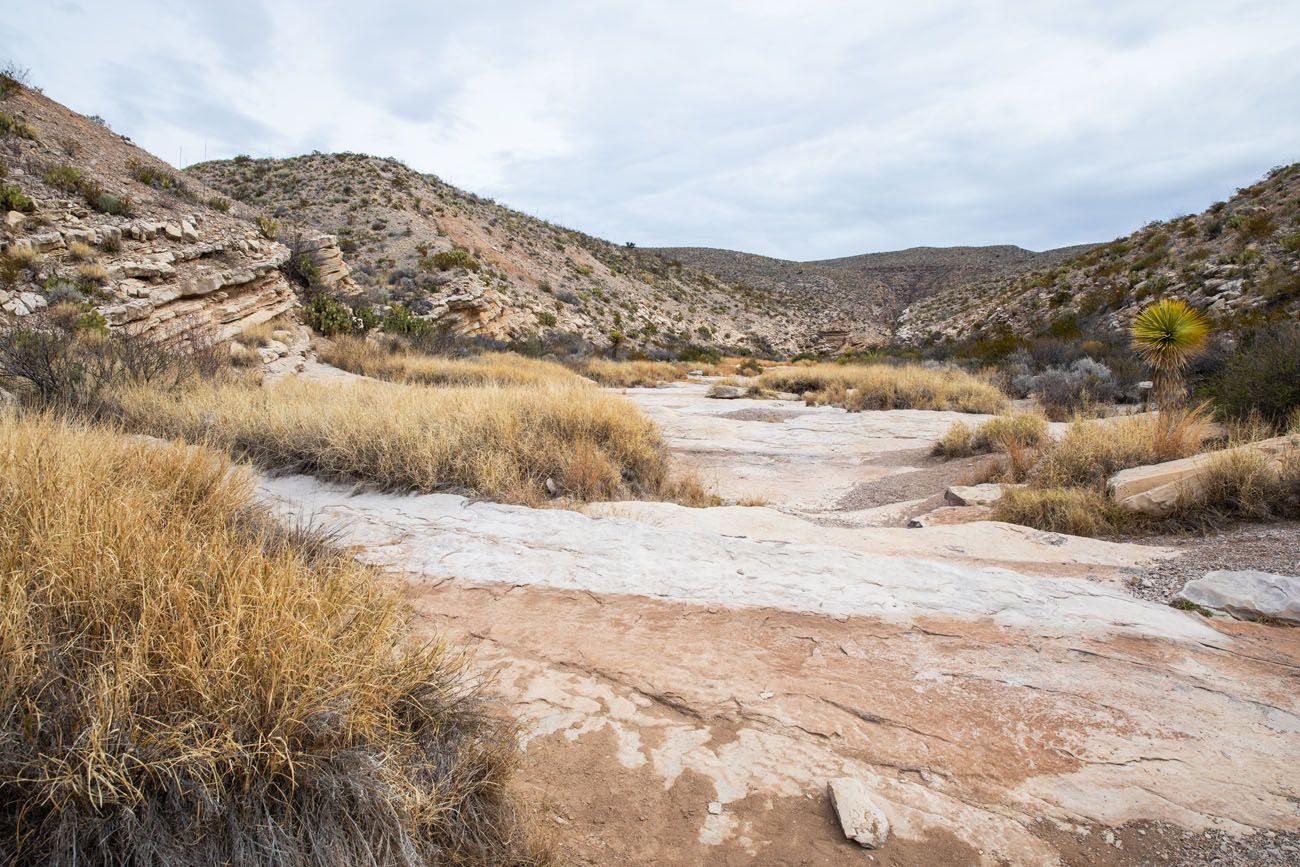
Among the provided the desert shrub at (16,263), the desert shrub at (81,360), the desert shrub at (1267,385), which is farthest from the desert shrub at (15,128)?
the desert shrub at (1267,385)

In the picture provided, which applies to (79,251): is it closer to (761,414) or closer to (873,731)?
(761,414)

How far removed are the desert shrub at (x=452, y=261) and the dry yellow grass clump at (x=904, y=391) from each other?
53.2 feet

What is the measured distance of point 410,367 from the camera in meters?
13.4

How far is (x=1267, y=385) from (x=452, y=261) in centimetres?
2535

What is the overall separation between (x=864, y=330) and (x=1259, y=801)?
1876 inches

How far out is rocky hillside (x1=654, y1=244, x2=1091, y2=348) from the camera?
54.7m

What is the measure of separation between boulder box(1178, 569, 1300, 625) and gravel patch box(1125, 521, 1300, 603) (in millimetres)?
141

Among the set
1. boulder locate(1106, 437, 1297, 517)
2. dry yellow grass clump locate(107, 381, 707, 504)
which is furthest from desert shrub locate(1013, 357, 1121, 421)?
dry yellow grass clump locate(107, 381, 707, 504)

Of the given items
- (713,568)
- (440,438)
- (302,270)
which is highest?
(302,270)

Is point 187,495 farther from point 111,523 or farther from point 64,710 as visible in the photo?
point 64,710

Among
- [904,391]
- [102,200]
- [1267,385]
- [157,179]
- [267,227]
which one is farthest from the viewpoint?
[267,227]

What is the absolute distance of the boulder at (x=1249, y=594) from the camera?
3.21 metres

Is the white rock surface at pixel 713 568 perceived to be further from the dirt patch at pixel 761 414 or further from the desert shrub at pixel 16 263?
the desert shrub at pixel 16 263

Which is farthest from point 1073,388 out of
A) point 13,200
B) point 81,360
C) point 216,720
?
point 13,200
